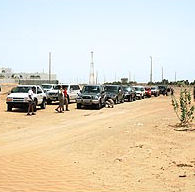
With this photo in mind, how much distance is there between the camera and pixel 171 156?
9.57m

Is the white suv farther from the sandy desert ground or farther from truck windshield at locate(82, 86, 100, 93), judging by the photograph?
the sandy desert ground

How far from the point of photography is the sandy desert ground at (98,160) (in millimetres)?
7039

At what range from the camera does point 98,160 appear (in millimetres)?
9305

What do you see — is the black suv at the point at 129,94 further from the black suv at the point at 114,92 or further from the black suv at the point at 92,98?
the black suv at the point at 92,98

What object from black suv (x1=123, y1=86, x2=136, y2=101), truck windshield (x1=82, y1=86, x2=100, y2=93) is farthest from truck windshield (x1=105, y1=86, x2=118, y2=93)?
truck windshield (x1=82, y1=86, x2=100, y2=93)

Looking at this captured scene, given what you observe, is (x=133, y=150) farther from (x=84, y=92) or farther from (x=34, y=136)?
(x=84, y=92)

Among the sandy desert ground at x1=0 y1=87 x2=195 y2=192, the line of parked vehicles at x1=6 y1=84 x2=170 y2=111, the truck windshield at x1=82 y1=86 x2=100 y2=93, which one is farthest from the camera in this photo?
the truck windshield at x1=82 y1=86 x2=100 y2=93

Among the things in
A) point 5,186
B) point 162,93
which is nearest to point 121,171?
point 5,186

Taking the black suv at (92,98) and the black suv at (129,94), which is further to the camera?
the black suv at (129,94)

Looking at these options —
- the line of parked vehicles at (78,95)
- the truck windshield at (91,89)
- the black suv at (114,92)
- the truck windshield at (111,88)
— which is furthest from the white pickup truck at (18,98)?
the truck windshield at (111,88)

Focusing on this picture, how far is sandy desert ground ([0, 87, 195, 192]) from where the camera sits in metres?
7.04

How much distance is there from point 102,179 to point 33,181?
1371 millimetres

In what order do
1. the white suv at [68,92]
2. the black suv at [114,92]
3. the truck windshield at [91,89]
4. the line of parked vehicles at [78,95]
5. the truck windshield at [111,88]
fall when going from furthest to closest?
the truck windshield at [111,88], the black suv at [114,92], the white suv at [68,92], the truck windshield at [91,89], the line of parked vehicles at [78,95]

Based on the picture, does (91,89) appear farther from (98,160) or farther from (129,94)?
(98,160)
